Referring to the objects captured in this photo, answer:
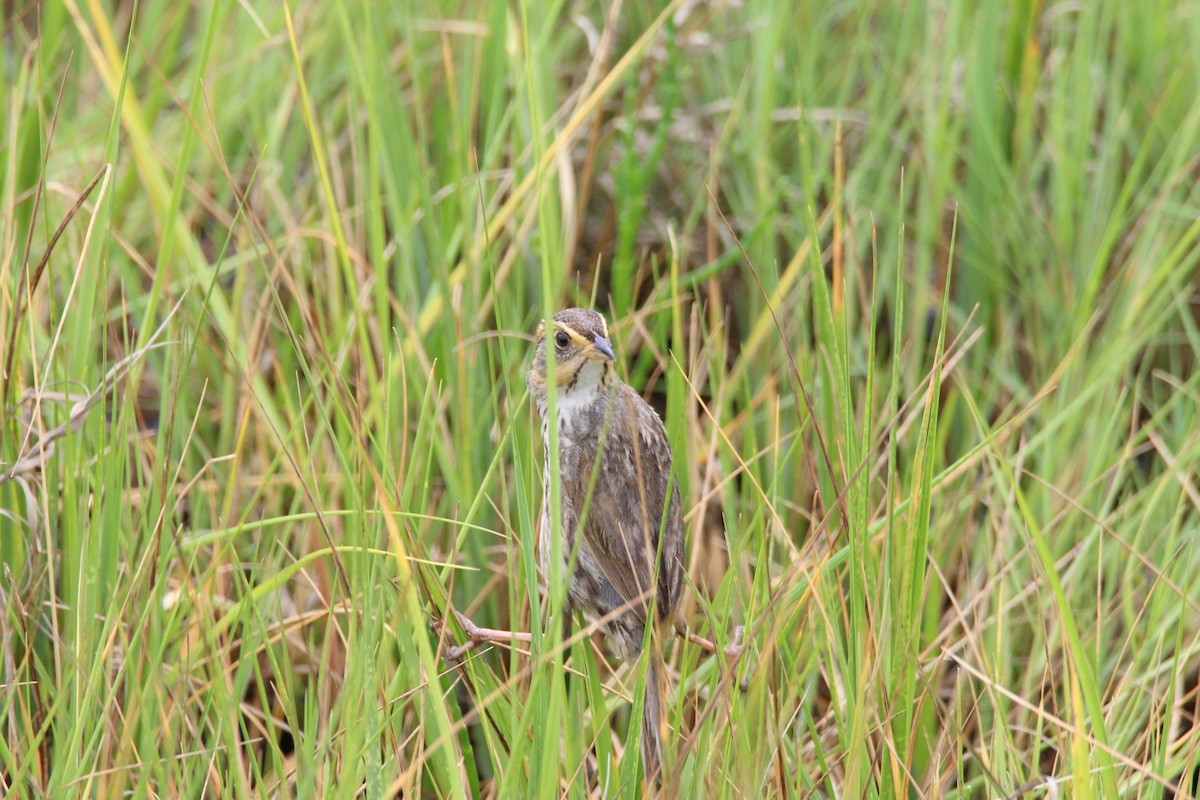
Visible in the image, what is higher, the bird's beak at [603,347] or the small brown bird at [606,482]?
the bird's beak at [603,347]

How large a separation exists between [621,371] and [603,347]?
1.36 feet

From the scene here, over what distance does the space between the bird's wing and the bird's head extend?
98 millimetres

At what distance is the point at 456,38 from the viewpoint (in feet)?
16.4

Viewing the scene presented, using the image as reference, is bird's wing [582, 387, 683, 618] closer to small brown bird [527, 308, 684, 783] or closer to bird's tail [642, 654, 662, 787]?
small brown bird [527, 308, 684, 783]

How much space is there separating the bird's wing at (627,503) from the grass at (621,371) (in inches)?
6.3

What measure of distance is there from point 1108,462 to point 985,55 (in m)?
1.80

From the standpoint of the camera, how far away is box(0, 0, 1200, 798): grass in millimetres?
2564

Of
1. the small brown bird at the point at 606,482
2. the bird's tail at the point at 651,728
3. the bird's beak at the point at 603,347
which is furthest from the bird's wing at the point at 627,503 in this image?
the bird's tail at the point at 651,728

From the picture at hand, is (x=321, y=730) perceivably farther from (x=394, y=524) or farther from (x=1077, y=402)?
(x=1077, y=402)

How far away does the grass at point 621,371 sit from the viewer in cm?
256

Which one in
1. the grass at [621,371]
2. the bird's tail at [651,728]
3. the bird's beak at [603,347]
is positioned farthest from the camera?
the bird's beak at [603,347]

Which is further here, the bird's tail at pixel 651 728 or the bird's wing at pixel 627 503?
the bird's wing at pixel 627 503

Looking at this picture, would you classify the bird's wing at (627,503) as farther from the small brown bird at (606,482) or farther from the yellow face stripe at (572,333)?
the yellow face stripe at (572,333)

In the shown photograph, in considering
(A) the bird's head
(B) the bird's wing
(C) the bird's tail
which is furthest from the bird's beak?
(C) the bird's tail
